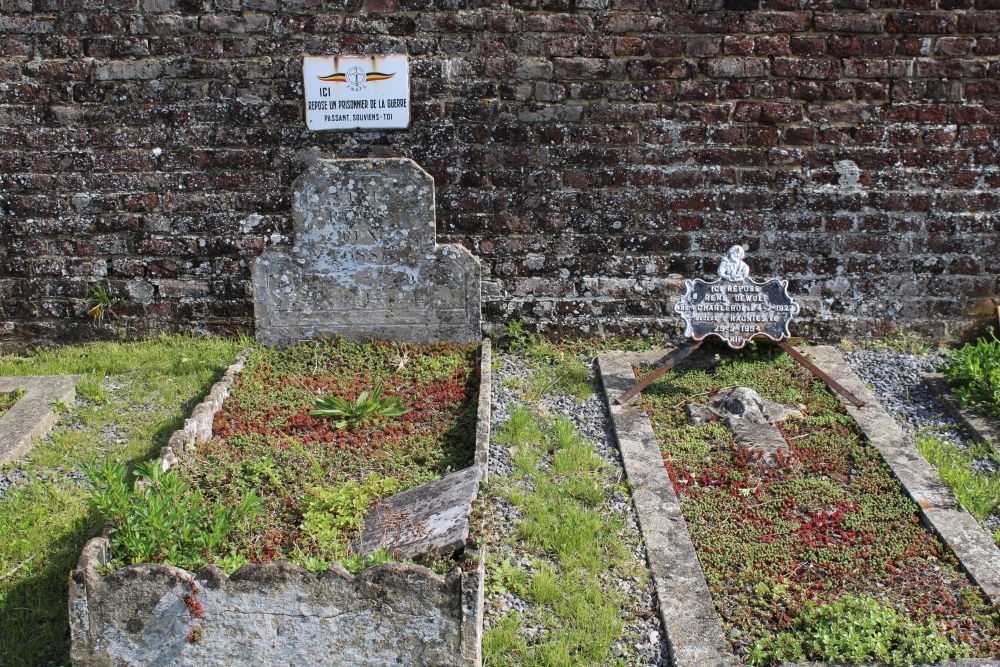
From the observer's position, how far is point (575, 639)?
3.87 metres

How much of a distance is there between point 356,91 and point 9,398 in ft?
10.7

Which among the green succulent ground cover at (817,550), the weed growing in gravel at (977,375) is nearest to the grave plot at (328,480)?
the green succulent ground cover at (817,550)

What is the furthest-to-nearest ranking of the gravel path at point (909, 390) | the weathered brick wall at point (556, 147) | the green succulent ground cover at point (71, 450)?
the weathered brick wall at point (556, 147), the gravel path at point (909, 390), the green succulent ground cover at point (71, 450)

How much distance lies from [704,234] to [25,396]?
16.5ft

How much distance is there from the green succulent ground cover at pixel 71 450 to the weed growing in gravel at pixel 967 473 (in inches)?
182

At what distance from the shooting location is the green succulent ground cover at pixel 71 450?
4.06 meters

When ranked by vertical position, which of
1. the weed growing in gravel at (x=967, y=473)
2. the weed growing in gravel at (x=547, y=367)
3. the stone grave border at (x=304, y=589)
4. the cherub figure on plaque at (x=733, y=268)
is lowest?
the weed growing in gravel at (x=967, y=473)

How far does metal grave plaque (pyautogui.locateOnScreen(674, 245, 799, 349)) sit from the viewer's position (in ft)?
19.6

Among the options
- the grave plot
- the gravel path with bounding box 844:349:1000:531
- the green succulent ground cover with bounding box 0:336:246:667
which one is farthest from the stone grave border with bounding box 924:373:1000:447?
the green succulent ground cover with bounding box 0:336:246:667

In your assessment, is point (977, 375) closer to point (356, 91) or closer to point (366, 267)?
point (366, 267)

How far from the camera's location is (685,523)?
15.3 ft

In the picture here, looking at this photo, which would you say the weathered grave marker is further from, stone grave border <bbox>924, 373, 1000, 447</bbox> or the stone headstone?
the stone headstone

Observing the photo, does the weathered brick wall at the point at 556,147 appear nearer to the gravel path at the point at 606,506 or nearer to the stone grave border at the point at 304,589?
the gravel path at the point at 606,506

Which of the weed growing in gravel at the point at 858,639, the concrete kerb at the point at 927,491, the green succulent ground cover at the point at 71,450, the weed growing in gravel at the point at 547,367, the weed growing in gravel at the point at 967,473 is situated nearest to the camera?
the weed growing in gravel at the point at 858,639
